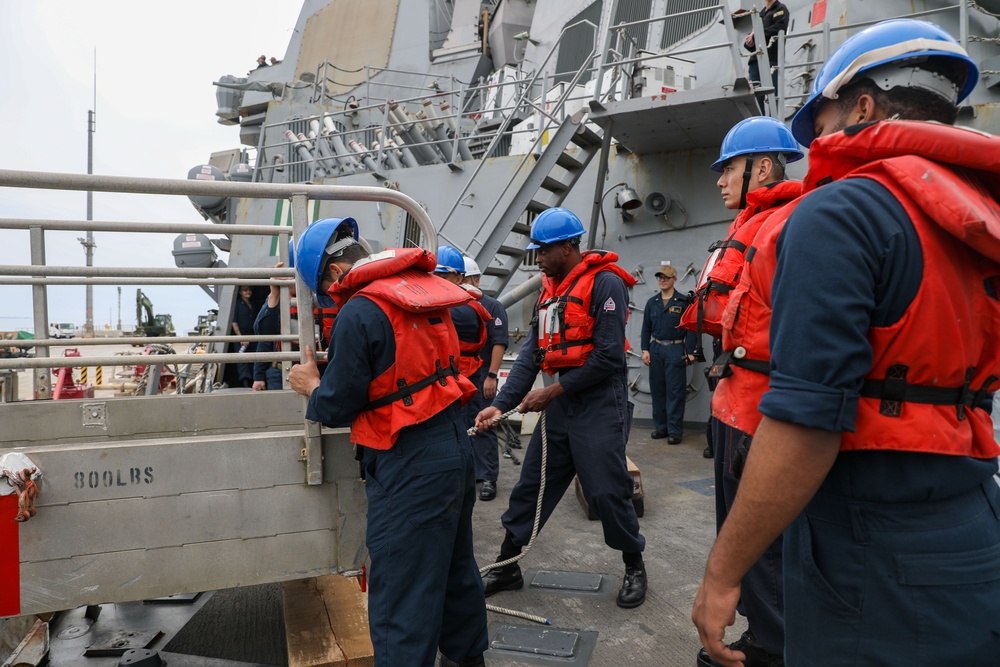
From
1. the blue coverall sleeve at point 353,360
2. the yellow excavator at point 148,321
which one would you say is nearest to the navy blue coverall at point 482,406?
the blue coverall sleeve at point 353,360

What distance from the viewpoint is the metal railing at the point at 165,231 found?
7.93 ft

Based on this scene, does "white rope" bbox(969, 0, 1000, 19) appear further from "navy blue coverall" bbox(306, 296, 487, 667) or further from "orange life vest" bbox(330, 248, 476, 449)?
"navy blue coverall" bbox(306, 296, 487, 667)

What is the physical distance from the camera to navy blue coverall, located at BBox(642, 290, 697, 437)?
771 centimetres

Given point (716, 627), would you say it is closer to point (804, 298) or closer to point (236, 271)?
point (804, 298)

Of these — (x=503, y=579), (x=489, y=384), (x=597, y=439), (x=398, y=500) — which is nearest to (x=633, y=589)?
(x=503, y=579)

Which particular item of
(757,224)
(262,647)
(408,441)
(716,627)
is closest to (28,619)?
(262,647)

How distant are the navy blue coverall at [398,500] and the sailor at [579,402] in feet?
3.48

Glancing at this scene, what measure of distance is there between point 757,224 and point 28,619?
4.21m

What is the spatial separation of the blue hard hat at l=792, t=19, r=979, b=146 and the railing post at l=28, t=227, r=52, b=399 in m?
3.42

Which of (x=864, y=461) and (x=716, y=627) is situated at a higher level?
(x=864, y=461)

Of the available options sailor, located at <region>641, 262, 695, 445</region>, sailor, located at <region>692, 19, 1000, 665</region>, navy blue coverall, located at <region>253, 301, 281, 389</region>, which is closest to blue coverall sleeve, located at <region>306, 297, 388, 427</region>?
sailor, located at <region>692, 19, 1000, 665</region>

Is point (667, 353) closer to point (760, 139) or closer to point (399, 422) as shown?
point (760, 139)

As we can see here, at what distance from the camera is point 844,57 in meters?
1.39

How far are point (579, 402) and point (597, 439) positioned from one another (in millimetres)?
234
